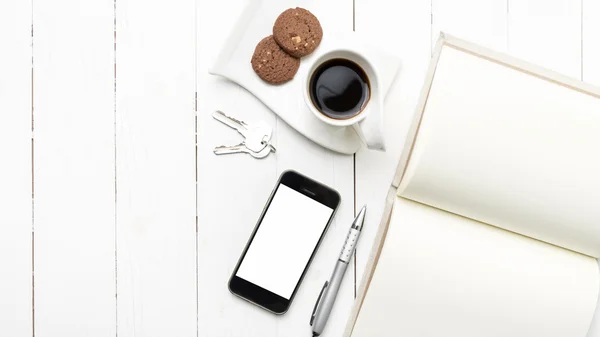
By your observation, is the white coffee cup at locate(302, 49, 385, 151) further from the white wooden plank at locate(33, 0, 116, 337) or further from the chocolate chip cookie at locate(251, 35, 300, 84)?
the white wooden plank at locate(33, 0, 116, 337)

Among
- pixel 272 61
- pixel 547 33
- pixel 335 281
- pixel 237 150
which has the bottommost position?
pixel 335 281

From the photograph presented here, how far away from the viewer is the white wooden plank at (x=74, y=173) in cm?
60

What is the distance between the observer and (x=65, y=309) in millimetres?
603

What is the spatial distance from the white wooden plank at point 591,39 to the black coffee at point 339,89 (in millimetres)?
265

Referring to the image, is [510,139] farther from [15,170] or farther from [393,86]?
[15,170]

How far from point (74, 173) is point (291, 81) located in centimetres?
26

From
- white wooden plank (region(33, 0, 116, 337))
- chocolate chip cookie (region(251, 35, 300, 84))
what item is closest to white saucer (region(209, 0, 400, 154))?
chocolate chip cookie (region(251, 35, 300, 84))

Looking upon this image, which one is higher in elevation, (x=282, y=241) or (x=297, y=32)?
(x=297, y=32)

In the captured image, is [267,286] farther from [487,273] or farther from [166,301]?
[487,273]

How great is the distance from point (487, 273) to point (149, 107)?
1.30 ft

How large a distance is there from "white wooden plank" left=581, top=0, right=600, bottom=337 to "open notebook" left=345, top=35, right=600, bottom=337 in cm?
8

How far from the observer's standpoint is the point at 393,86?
596 mm

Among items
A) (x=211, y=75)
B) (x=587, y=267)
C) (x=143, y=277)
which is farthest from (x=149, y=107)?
(x=587, y=267)

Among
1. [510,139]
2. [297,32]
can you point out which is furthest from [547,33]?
[297,32]
